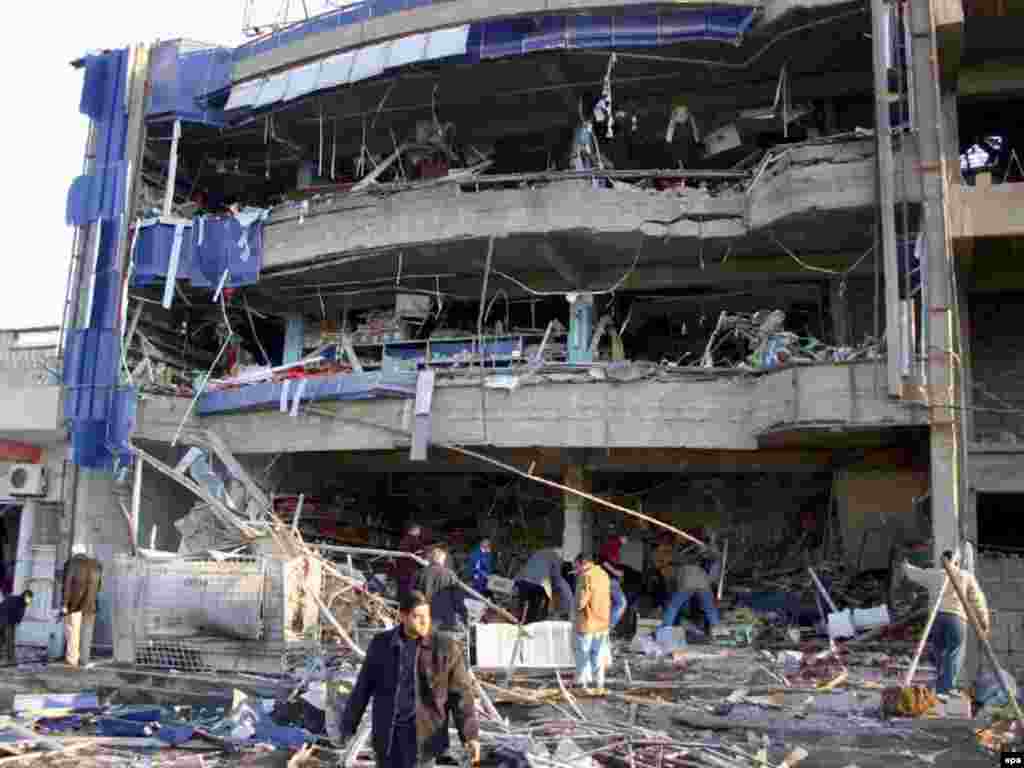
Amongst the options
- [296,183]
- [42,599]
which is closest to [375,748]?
[42,599]

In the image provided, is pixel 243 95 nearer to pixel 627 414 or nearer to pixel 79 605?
pixel 627 414

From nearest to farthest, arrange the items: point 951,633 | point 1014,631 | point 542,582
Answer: point 951,633
point 1014,631
point 542,582

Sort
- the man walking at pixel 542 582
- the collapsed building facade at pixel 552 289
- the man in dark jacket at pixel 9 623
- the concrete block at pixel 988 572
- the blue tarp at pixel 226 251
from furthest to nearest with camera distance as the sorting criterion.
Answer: the blue tarp at pixel 226 251 < the man in dark jacket at pixel 9 623 < the collapsed building facade at pixel 552 289 < the man walking at pixel 542 582 < the concrete block at pixel 988 572

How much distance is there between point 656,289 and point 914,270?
557cm

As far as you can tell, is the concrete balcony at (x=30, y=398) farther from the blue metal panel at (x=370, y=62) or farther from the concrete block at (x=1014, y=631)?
the concrete block at (x=1014, y=631)

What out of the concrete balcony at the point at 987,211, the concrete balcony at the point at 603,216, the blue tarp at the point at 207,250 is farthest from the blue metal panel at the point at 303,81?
the concrete balcony at the point at 987,211

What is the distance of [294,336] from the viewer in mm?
21359

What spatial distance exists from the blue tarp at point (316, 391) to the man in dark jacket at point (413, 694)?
11184 mm

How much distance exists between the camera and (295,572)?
1373cm

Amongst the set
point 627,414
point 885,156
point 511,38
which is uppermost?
point 511,38

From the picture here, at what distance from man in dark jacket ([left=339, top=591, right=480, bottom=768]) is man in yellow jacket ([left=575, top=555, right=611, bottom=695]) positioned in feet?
17.7

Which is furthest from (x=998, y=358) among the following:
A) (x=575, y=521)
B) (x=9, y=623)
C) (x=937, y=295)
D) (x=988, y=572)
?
(x=9, y=623)

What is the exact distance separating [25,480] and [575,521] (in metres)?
10.1

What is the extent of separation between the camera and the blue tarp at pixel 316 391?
17.3 metres
